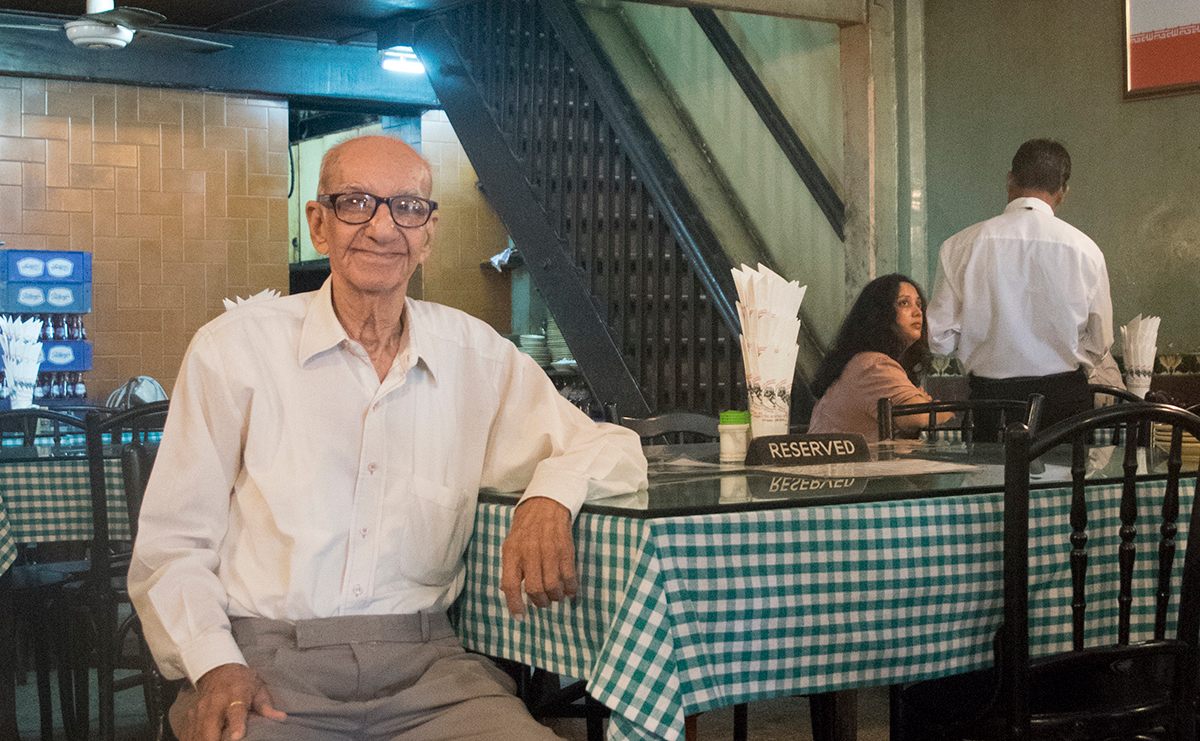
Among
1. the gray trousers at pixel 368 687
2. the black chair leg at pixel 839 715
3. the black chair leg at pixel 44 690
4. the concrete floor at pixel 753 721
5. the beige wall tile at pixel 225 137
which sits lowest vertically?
the concrete floor at pixel 753 721

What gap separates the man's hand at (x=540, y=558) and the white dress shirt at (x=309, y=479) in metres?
0.04

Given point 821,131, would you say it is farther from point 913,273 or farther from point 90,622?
point 90,622

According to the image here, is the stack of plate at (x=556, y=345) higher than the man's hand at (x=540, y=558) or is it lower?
higher

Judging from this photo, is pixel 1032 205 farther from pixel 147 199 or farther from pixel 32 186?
pixel 32 186

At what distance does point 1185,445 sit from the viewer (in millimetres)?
3660

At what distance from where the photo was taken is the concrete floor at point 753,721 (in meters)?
3.99

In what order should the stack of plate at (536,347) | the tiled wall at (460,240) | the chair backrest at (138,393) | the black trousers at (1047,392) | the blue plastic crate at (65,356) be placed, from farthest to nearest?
the tiled wall at (460,240)
the stack of plate at (536,347)
the blue plastic crate at (65,356)
the chair backrest at (138,393)
the black trousers at (1047,392)

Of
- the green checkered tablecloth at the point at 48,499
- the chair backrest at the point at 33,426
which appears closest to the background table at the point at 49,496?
the green checkered tablecloth at the point at 48,499

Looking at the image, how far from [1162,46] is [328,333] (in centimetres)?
509

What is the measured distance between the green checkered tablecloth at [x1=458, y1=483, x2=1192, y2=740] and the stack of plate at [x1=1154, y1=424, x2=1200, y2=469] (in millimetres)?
476

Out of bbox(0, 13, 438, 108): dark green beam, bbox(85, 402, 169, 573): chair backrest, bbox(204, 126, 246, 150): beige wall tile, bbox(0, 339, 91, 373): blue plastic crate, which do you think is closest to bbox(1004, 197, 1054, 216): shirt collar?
bbox(85, 402, 169, 573): chair backrest

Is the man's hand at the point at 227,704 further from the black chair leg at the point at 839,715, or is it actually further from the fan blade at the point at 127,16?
the fan blade at the point at 127,16

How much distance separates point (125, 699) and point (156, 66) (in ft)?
19.6

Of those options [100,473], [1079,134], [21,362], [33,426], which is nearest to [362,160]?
[100,473]
